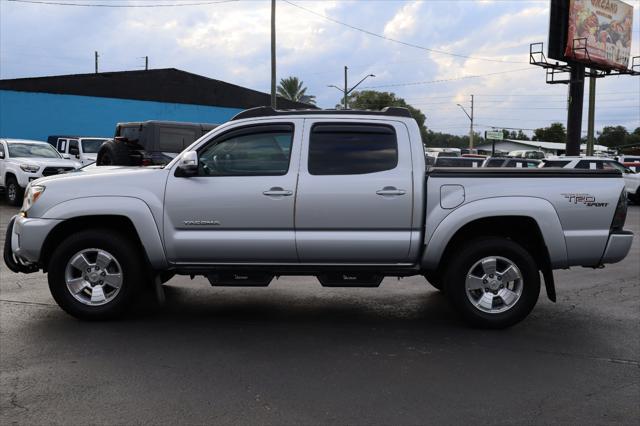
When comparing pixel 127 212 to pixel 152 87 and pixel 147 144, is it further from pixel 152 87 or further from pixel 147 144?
pixel 152 87

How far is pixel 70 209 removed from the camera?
18.7 feet

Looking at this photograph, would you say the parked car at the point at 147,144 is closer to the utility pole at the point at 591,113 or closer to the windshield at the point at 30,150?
the windshield at the point at 30,150

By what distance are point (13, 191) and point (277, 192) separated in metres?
13.9

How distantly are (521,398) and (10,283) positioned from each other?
615cm

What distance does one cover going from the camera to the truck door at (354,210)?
220 inches

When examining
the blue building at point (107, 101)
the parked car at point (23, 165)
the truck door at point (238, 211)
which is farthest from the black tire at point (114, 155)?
the blue building at point (107, 101)

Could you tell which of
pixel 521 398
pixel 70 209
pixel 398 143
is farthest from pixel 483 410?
pixel 70 209

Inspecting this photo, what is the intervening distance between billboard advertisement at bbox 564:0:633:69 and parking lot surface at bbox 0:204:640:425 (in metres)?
28.1

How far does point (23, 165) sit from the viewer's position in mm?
16391

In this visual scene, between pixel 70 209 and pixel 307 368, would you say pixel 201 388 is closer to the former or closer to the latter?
pixel 307 368

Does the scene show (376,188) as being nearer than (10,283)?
Yes

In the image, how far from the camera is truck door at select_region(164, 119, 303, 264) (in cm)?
562

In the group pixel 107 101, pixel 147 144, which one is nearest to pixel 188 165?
pixel 147 144

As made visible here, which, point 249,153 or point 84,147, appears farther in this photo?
point 84,147
